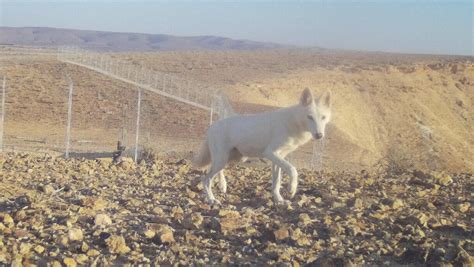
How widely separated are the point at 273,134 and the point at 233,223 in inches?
106

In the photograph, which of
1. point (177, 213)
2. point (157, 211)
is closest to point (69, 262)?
point (177, 213)

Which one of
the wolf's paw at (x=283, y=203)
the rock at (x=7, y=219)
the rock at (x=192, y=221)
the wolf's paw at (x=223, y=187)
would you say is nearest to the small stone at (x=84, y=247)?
the rock at (x=7, y=219)

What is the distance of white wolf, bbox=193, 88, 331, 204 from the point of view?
9.44 metres

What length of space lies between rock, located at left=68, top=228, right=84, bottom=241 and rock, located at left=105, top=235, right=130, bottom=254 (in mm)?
382

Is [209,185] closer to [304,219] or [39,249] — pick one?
[304,219]

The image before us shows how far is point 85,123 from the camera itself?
33406 mm

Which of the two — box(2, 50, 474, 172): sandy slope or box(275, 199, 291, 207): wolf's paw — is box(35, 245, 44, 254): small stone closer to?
box(275, 199, 291, 207): wolf's paw

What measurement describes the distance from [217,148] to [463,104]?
44.7 meters

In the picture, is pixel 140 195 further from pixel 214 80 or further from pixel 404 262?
pixel 214 80

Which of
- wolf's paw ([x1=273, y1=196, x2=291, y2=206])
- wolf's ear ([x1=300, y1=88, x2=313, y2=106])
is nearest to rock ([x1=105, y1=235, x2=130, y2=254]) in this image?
wolf's paw ([x1=273, y1=196, x2=291, y2=206])

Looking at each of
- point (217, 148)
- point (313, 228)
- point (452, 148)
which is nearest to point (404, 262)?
point (313, 228)

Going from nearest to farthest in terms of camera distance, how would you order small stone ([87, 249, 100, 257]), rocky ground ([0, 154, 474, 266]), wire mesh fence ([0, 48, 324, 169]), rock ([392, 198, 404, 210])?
small stone ([87, 249, 100, 257])
rocky ground ([0, 154, 474, 266])
rock ([392, 198, 404, 210])
wire mesh fence ([0, 48, 324, 169])

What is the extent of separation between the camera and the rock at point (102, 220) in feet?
23.4

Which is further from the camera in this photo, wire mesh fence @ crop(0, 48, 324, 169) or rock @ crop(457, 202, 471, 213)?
wire mesh fence @ crop(0, 48, 324, 169)
